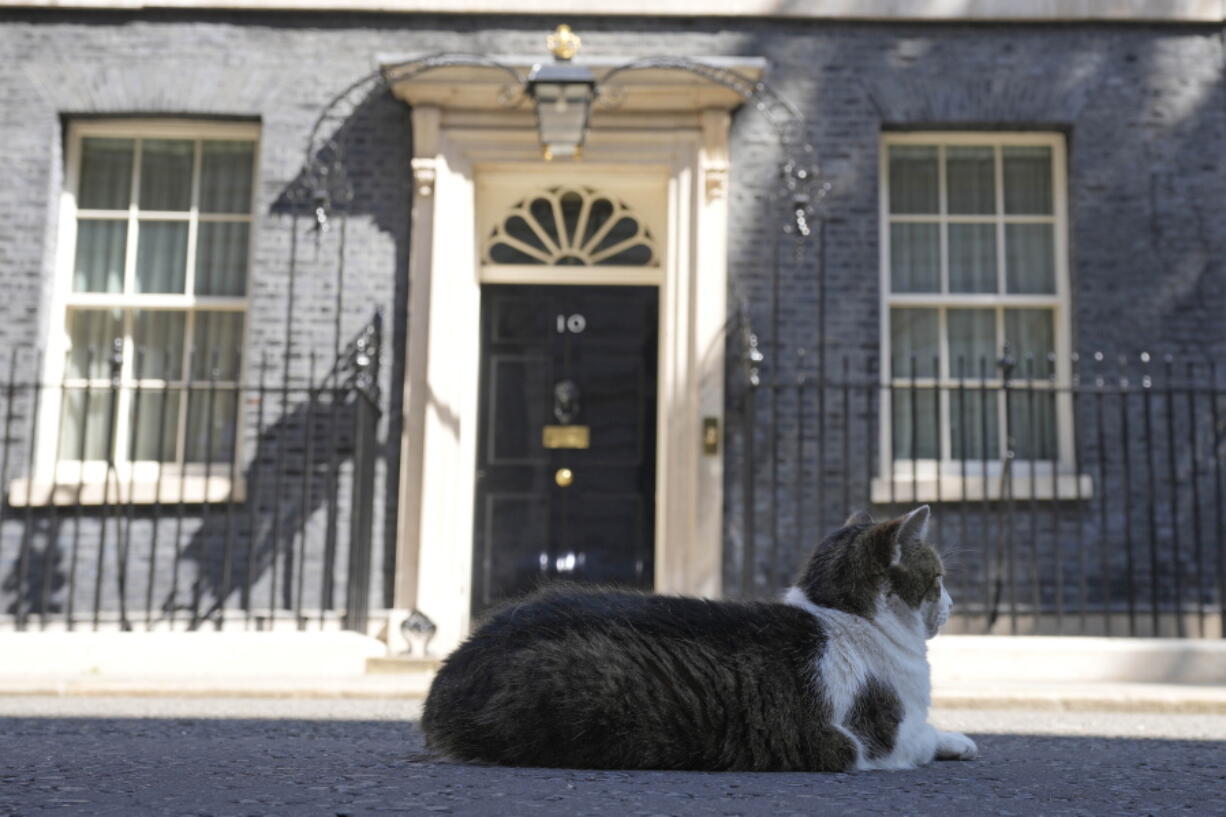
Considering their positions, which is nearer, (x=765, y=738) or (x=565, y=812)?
(x=565, y=812)

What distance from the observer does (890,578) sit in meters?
4.13

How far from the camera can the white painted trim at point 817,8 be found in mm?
10445

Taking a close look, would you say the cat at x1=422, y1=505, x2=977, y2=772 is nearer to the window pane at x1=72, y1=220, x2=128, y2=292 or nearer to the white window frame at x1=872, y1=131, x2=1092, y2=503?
the white window frame at x1=872, y1=131, x2=1092, y2=503

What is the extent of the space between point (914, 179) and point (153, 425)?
5.80 meters

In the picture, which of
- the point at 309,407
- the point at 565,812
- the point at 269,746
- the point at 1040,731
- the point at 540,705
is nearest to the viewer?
the point at 565,812

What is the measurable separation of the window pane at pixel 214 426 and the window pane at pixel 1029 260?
18.6 feet

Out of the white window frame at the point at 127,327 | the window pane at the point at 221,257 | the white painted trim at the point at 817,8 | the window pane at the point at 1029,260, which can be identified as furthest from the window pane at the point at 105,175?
the window pane at the point at 1029,260

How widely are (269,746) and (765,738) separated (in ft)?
6.27

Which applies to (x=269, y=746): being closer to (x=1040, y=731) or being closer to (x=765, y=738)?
(x=765, y=738)

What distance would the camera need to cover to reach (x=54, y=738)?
16.8 feet

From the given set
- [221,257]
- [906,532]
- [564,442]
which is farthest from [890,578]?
[221,257]

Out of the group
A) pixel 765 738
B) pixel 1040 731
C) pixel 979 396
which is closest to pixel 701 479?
pixel 979 396

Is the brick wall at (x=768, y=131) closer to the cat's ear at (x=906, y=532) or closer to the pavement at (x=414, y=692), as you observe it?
the pavement at (x=414, y=692)

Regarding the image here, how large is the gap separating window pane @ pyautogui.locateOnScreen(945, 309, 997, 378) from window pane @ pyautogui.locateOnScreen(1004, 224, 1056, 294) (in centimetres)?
31
